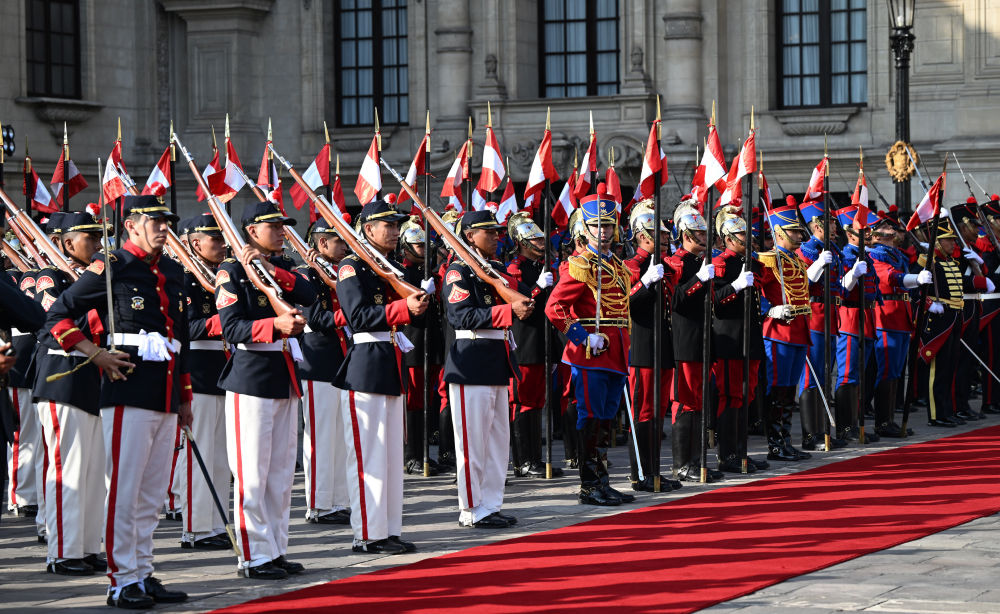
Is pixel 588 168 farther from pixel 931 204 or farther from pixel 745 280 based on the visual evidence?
pixel 931 204

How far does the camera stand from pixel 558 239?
1571cm

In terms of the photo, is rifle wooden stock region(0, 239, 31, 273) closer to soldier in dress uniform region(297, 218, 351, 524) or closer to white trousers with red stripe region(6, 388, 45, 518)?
white trousers with red stripe region(6, 388, 45, 518)

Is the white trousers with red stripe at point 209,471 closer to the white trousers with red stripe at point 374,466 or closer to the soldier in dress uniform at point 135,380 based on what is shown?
the white trousers with red stripe at point 374,466

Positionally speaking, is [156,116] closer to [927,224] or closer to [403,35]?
[403,35]

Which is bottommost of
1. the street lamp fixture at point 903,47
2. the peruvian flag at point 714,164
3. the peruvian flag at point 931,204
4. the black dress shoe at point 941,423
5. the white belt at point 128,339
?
the black dress shoe at point 941,423

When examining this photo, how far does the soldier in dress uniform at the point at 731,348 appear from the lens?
12406 millimetres

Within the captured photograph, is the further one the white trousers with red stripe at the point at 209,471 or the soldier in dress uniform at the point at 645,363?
the soldier in dress uniform at the point at 645,363

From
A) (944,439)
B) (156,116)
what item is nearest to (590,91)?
(156,116)

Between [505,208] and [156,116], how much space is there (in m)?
12.9

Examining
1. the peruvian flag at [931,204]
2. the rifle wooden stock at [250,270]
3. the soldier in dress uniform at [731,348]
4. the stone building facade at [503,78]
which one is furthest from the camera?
the stone building facade at [503,78]

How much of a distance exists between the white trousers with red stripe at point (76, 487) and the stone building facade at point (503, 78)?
48.7 feet

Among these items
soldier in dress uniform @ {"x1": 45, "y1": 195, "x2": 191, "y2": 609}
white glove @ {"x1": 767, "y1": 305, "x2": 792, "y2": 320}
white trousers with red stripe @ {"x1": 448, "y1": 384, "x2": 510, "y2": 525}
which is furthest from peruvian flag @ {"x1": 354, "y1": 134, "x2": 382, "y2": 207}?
white glove @ {"x1": 767, "y1": 305, "x2": 792, "y2": 320}

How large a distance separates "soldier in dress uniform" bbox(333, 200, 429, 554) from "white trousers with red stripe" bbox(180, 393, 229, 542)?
871 mm

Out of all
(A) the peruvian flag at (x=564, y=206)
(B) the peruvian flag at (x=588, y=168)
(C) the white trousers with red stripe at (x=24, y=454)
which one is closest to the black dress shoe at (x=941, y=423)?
(A) the peruvian flag at (x=564, y=206)
